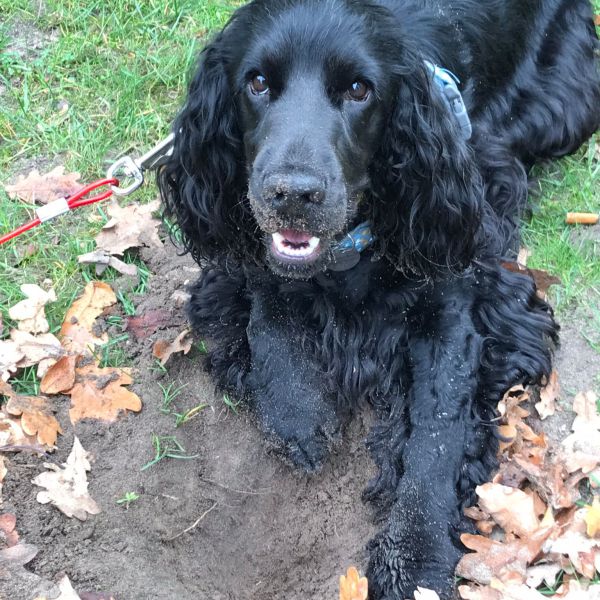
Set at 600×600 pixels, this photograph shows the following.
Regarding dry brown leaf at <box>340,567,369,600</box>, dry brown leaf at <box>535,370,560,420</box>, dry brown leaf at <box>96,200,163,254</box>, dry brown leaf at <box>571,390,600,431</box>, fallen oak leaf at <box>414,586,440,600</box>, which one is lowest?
dry brown leaf at <box>340,567,369,600</box>

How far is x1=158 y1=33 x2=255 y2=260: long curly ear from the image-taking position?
8.51ft

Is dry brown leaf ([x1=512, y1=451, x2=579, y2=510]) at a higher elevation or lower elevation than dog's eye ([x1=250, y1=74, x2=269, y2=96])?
lower

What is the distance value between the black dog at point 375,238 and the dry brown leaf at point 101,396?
0.34m

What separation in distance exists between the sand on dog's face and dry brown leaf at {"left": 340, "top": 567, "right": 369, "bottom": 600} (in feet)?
0.41

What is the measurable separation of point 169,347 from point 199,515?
2.20ft

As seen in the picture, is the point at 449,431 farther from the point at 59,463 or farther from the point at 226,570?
the point at 59,463

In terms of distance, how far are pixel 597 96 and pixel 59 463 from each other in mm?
2678

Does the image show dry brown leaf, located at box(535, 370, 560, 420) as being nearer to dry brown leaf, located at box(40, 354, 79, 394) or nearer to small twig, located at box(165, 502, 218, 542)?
small twig, located at box(165, 502, 218, 542)

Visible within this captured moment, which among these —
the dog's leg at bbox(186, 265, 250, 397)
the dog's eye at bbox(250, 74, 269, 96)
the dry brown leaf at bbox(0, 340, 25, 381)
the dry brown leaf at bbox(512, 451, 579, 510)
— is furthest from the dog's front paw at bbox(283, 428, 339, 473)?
the dog's eye at bbox(250, 74, 269, 96)

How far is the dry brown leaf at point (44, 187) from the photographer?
145 inches

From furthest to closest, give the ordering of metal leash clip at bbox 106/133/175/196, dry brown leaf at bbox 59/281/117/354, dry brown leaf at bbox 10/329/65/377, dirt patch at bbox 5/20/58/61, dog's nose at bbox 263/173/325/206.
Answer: dirt patch at bbox 5/20/58/61 → dry brown leaf at bbox 59/281/117/354 → dry brown leaf at bbox 10/329/65/377 → metal leash clip at bbox 106/133/175/196 → dog's nose at bbox 263/173/325/206

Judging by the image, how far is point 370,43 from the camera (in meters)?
2.36

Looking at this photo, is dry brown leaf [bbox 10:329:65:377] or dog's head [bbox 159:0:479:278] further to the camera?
dry brown leaf [bbox 10:329:65:377]

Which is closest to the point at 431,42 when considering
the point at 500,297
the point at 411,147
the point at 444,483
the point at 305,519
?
the point at 411,147
